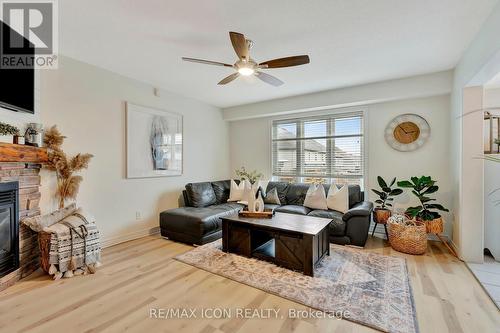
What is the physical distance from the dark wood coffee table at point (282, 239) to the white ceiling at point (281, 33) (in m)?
2.09

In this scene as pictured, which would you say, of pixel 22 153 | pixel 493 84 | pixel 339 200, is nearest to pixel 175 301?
pixel 22 153

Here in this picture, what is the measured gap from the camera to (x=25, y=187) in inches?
102

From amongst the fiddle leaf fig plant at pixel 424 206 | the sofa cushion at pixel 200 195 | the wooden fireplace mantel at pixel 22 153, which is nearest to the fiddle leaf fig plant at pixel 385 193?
the fiddle leaf fig plant at pixel 424 206

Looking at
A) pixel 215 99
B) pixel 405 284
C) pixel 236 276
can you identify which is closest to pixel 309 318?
pixel 236 276

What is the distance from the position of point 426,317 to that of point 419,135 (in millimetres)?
2952

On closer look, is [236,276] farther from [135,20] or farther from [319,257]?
[135,20]

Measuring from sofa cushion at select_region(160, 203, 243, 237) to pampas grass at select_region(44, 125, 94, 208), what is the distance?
131 centimetres

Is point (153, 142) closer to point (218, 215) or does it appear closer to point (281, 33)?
point (218, 215)

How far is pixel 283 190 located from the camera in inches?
186

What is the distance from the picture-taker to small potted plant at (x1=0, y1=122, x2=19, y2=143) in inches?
89.0

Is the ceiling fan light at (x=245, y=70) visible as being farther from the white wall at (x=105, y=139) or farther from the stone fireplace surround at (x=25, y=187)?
the stone fireplace surround at (x=25, y=187)

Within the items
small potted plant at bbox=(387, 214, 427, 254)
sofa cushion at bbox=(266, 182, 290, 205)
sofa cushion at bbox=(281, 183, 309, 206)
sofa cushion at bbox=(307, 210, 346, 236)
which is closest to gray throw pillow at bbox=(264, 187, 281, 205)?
sofa cushion at bbox=(266, 182, 290, 205)

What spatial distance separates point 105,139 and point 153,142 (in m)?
0.76

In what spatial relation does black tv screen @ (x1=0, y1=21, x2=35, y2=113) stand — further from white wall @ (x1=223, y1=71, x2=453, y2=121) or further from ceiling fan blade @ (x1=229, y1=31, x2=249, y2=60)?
white wall @ (x1=223, y1=71, x2=453, y2=121)
